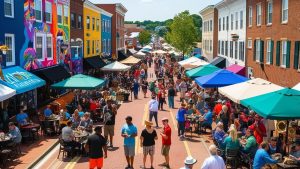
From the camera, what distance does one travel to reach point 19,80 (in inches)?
834

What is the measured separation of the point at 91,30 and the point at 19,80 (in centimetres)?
2561

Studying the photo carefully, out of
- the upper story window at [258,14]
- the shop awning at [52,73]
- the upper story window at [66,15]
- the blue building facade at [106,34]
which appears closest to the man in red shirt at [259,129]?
the shop awning at [52,73]

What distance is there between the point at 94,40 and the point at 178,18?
81.4 ft

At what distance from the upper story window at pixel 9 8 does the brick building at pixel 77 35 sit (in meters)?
13.3

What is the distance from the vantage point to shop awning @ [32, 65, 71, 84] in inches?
1051

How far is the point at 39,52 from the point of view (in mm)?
27797

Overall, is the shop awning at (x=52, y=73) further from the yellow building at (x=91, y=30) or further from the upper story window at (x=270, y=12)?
the upper story window at (x=270, y=12)

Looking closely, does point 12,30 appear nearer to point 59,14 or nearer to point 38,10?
point 38,10

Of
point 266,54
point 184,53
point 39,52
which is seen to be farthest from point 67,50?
point 184,53

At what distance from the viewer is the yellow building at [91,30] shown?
42.9 metres

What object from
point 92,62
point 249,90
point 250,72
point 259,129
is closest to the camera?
point 259,129

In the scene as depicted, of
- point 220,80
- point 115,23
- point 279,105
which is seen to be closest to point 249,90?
point 279,105

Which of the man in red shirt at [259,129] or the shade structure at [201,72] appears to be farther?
the shade structure at [201,72]

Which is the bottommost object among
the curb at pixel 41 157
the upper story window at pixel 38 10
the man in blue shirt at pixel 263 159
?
the curb at pixel 41 157
